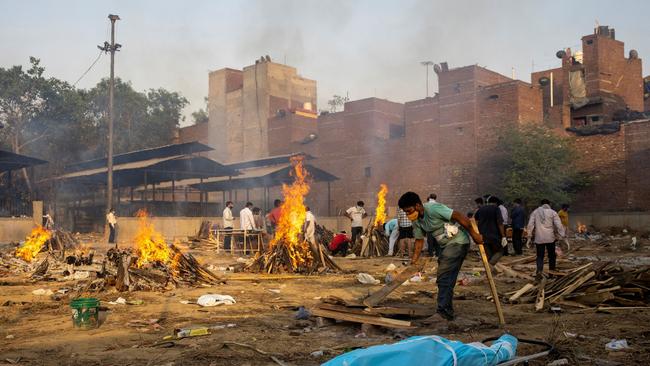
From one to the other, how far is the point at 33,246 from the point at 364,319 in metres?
12.8

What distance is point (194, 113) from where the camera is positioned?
7694 centimetres

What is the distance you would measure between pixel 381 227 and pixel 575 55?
3237 cm

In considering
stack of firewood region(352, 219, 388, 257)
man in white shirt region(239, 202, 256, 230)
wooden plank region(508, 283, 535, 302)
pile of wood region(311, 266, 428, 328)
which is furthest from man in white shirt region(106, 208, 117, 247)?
wooden plank region(508, 283, 535, 302)

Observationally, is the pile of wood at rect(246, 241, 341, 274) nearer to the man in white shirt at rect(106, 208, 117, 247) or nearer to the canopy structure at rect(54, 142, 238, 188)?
the man in white shirt at rect(106, 208, 117, 247)

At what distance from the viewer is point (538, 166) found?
31547 mm

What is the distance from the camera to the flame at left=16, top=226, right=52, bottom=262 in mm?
15375

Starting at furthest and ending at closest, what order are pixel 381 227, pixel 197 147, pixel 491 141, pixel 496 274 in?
pixel 491 141
pixel 197 147
pixel 381 227
pixel 496 274

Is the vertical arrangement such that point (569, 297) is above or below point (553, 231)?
below

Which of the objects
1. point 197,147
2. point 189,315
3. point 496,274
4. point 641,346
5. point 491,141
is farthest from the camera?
point 491,141

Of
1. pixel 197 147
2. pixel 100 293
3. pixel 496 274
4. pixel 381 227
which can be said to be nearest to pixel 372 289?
pixel 496 274

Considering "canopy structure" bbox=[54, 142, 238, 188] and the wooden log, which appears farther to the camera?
"canopy structure" bbox=[54, 142, 238, 188]

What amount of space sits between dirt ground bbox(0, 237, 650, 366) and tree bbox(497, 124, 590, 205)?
21827mm

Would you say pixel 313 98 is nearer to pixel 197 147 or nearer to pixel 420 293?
pixel 197 147

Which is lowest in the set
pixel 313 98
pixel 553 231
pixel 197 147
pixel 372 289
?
pixel 372 289
